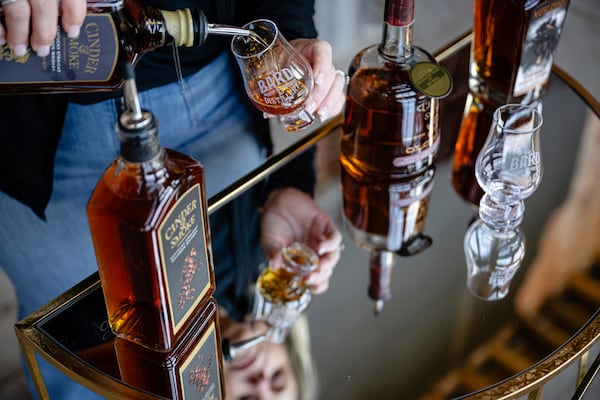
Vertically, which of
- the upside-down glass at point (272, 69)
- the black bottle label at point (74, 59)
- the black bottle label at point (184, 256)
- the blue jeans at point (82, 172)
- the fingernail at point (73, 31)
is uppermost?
the fingernail at point (73, 31)

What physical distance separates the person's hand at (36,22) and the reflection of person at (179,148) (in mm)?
236

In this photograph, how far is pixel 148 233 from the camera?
2.27ft

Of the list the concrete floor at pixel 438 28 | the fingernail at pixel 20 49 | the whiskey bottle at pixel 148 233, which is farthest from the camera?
the concrete floor at pixel 438 28

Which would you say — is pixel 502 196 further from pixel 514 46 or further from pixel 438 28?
pixel 438 28

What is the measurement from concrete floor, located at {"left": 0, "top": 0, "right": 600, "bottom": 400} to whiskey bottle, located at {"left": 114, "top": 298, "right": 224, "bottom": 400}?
5.14ft

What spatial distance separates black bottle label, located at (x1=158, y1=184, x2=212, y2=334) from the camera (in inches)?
28.2

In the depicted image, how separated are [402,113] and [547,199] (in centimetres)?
24

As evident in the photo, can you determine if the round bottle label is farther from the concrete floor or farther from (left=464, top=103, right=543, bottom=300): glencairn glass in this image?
the concrete floor

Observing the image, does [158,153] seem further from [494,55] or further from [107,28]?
[494,55]

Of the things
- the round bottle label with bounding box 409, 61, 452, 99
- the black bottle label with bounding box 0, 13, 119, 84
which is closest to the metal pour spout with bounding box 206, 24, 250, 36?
the black bottle label with bounding box 0, 13, 119, 84

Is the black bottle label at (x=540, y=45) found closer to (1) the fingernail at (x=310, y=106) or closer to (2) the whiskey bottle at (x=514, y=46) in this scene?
(2) the whiskey bottle at (x=514, y=46)

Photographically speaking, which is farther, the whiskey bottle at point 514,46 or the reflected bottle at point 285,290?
the whiskey bottle at point 514,46

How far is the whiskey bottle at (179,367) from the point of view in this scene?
79 cm

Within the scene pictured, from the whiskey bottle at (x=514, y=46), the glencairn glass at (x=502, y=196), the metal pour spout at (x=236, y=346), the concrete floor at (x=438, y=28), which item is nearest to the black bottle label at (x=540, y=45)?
the whiskey bottle at (x=514, y=46)
